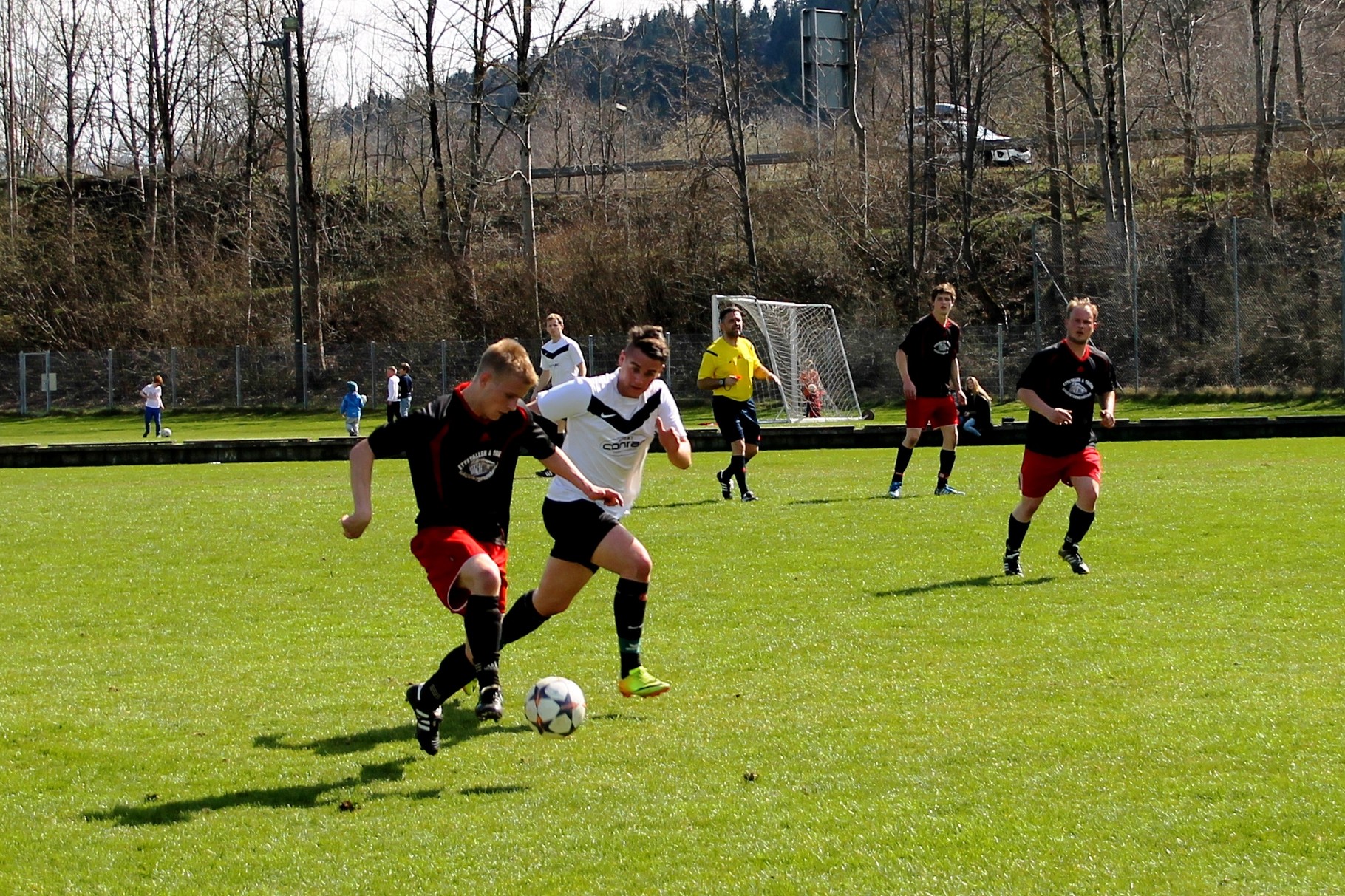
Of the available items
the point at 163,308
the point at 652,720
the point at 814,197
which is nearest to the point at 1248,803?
the point at 652,720

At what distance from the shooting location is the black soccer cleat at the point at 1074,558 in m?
9.73

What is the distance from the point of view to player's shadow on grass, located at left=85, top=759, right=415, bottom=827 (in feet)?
16.2

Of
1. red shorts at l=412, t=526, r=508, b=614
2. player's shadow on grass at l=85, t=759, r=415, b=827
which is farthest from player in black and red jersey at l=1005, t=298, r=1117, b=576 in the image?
player's shadow on grass at l=85, t=759, r=415, b=827

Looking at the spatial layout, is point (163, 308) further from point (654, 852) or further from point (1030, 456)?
point (654, 852)

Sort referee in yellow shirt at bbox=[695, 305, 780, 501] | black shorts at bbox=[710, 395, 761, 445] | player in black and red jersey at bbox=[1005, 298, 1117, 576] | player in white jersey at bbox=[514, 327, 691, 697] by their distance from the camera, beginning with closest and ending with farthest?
1. player in white jersey at bbox=[514, 327, 691, 697]
2. player in black and red jersey at bbox=[1005, 298, 1117, 576]
3. referee in yellow shirt at bbox=[695, 305, 780, 501]
4. black shorts at bbox=[710, 395, 761, 445]

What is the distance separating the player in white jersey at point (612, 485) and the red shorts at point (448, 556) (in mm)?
636

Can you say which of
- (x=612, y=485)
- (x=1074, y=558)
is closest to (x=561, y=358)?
(x=1074, y=558)

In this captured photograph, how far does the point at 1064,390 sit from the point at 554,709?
5.39m

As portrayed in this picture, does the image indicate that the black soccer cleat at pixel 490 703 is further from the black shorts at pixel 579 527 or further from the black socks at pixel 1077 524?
the black socks at pixel 1077 524

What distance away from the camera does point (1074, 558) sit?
32.0 ft

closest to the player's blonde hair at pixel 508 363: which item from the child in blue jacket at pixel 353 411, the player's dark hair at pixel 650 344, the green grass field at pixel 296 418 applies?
the player's dark hair at pixel 650 344

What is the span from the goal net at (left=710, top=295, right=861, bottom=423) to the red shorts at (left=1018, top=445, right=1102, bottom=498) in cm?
1870

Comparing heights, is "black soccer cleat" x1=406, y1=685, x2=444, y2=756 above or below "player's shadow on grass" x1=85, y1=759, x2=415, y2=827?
above

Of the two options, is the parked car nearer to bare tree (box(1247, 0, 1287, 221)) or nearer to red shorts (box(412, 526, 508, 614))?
bare tree (box(1247, 0, 1287, 221))
